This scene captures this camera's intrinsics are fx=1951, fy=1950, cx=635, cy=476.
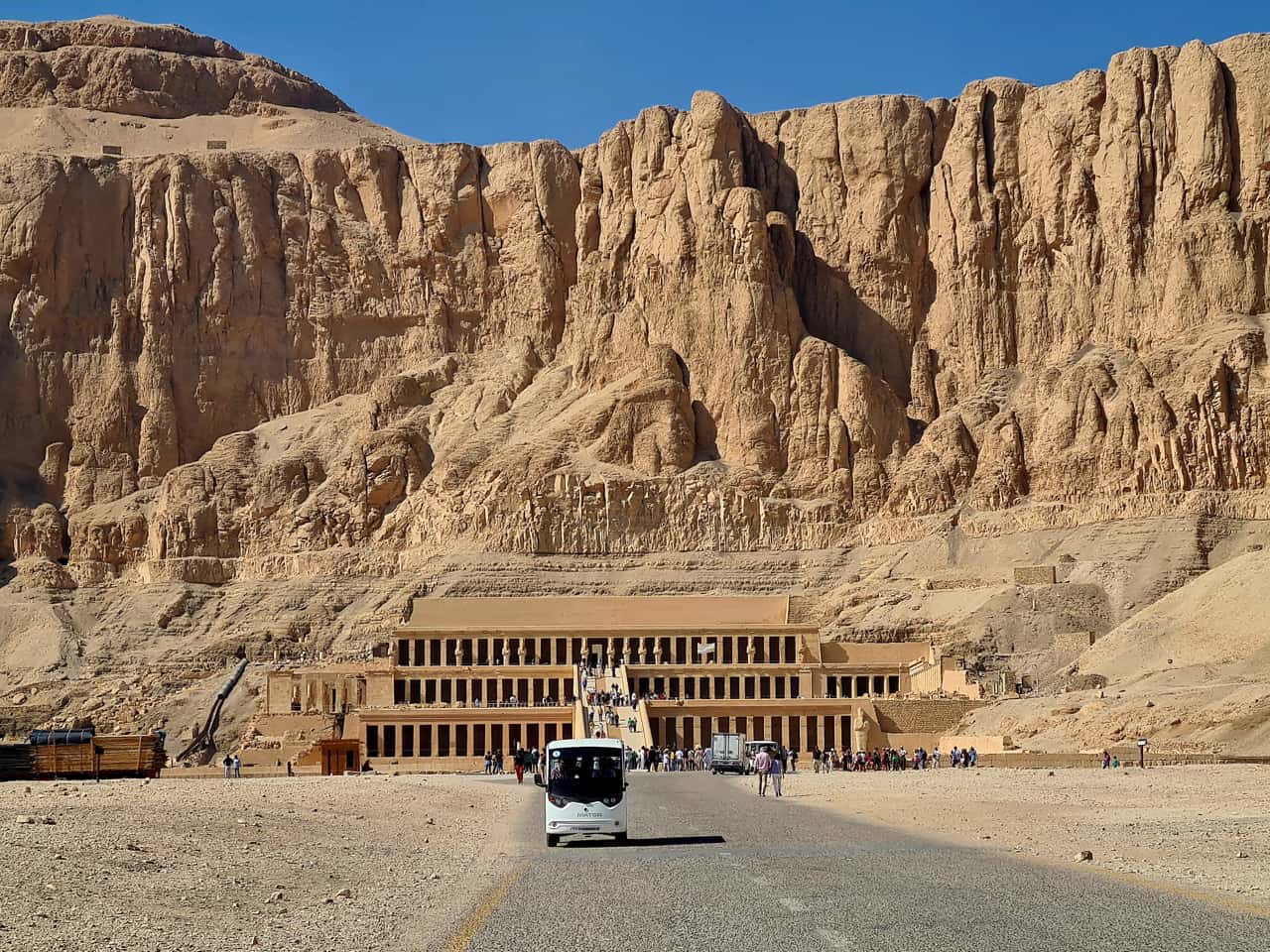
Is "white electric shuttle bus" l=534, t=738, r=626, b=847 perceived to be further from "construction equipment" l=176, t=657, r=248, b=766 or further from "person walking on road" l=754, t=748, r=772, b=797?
"construction equipment" l=176, t=657, r=248, b=766

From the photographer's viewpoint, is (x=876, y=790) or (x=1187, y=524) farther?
(x=1187, y=524)

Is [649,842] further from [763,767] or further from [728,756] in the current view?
[728,756]

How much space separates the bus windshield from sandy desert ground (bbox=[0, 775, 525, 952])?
5.66 ft

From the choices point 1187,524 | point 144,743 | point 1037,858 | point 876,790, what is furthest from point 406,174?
point 1037,858

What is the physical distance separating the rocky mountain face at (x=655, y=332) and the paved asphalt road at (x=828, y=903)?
288 feet

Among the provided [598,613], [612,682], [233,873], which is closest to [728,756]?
[612,682]

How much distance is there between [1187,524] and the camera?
356 feet

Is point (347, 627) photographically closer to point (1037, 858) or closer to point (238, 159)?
point (238, 159)

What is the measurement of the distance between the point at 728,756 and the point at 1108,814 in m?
33.9

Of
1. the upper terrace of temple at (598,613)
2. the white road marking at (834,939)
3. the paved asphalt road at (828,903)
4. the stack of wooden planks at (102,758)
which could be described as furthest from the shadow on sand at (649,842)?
the upper terrace of temple at (598,613)

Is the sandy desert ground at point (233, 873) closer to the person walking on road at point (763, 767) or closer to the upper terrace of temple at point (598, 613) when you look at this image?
Answer: the person walking on road at point (763, 767)

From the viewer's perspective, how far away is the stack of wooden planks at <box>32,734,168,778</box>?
6581cm

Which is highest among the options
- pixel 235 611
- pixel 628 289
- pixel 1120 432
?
pixel 628 289

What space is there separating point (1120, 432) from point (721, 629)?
92.5 feet
